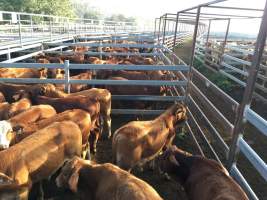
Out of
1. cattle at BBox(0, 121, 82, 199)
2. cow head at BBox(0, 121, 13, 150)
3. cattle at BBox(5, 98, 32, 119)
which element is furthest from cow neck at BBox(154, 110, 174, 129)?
cattle at BBox(5, 98, 32, 119)

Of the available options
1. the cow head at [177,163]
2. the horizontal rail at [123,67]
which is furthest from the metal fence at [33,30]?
the cow head at [177,163]

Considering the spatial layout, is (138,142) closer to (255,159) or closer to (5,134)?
(255,159)

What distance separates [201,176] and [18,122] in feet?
10.1

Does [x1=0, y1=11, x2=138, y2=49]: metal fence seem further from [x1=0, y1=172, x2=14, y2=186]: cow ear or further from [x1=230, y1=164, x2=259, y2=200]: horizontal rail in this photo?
[x1=230, y1=164, x2=259, y2=200]: horizontal rail

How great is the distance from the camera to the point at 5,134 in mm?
4359

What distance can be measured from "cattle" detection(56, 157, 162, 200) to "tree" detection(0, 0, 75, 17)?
37111 millimetres

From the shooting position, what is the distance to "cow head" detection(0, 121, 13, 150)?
4.29m

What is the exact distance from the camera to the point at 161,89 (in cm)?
769

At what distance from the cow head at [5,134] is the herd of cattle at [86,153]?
1 centimetres

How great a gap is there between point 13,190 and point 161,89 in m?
4.75

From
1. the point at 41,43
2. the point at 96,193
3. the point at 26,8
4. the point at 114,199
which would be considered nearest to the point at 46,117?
the point at 96,193

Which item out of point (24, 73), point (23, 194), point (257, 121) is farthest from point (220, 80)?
point (23, 194)

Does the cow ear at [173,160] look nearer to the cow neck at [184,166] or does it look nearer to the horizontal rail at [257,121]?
the cow neck at [184,166]

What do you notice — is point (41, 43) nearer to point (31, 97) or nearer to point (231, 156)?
point (31, 97)
